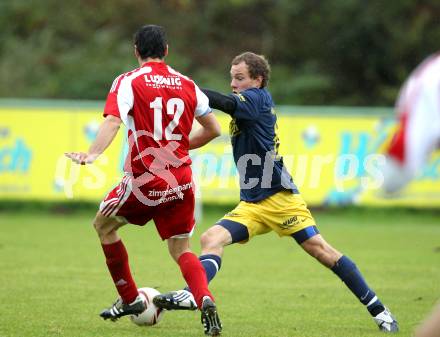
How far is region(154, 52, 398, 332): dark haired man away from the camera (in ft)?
22.9

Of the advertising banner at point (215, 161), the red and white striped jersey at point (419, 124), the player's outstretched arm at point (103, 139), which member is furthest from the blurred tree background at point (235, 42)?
the red and white striped jersey at point (419, 124)

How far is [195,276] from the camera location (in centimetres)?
641

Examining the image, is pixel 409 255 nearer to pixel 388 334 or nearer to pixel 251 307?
pixel 251 307

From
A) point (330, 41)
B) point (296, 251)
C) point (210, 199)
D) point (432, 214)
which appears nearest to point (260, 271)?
point (296, 251)

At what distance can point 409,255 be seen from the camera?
482 inches

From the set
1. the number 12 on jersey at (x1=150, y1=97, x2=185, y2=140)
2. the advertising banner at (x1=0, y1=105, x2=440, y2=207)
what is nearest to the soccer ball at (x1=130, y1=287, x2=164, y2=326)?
the number 12 on jersey at (x1=150, y1=97, x2=185, y2=140)

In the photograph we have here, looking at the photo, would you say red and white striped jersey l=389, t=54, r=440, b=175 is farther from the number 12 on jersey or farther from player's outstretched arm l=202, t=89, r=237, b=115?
player's outstretched arm l=202, t=89, r=237, b=115

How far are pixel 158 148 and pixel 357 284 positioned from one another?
191 cm

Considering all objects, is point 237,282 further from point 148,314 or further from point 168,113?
point 168,113

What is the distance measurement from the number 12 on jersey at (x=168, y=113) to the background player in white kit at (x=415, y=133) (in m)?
2.72

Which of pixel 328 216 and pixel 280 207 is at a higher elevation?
pixel 280 207

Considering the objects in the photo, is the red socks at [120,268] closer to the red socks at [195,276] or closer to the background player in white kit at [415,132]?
the red socks at [195,276]

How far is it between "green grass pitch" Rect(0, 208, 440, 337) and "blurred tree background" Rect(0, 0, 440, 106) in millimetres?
9815

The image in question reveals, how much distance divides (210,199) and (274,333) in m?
10.2
